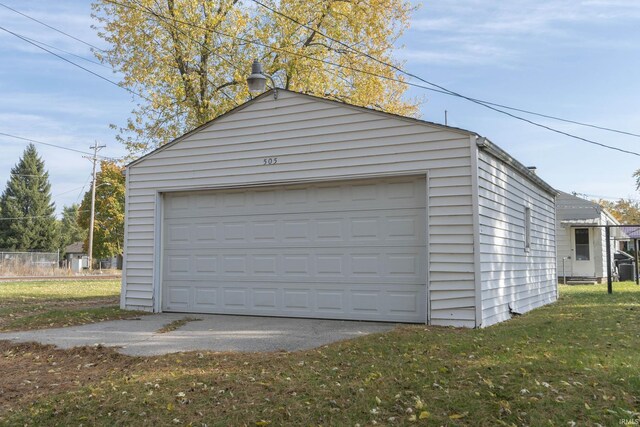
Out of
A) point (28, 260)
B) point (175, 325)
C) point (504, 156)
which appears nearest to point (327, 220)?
point (175, 325)

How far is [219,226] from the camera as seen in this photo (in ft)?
32.8

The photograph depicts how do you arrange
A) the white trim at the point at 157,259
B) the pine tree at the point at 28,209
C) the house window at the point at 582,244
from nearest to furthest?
1. the white trim at the point at 157,259
2. the house window at the point at 582,244
3. the pine tree at the point at 28,209

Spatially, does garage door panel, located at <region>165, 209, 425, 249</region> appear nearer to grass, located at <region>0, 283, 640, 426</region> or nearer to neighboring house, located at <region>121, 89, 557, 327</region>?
neighboring house, located at <region>121, 89, 557, 327</region>

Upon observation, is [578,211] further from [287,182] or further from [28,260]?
[28,260]

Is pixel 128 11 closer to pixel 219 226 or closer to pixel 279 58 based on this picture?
pixel 279 58

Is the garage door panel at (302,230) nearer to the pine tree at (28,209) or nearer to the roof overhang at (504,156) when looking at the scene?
the roof overhang at (504,156)

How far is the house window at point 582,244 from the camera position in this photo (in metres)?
22.6

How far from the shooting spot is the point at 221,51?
16.6 m

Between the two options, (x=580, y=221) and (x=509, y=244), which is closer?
(x=509, y=244)

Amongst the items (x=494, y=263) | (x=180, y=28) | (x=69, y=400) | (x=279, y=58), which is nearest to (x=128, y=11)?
(x=180, y=28)

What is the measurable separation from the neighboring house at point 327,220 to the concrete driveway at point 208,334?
0.64 metres

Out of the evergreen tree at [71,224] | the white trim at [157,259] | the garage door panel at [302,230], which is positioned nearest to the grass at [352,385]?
the garage door panel at [302,230]

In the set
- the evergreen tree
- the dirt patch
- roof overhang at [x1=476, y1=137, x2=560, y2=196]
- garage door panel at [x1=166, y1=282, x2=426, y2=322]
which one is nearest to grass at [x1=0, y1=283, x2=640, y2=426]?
the dirt patch

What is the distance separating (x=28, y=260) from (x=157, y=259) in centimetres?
3135
